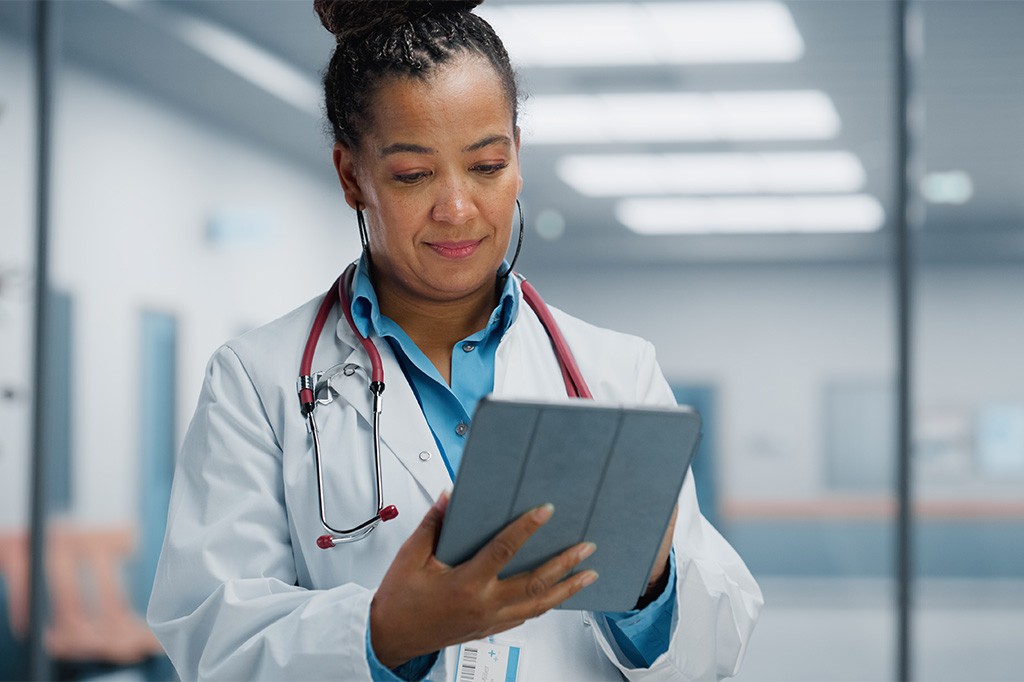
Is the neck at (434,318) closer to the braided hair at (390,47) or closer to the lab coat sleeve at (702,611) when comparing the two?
the braided hair at (390,47)

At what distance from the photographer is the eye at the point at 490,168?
1155mm

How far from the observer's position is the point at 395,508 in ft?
3.65

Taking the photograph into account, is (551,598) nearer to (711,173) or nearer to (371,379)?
(371,379)

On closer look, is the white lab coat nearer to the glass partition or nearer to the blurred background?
the blurred background

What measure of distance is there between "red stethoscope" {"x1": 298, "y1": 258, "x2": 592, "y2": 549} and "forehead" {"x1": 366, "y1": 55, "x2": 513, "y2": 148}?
19 centimetres

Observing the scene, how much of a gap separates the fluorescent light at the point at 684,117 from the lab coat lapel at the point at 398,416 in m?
2.20

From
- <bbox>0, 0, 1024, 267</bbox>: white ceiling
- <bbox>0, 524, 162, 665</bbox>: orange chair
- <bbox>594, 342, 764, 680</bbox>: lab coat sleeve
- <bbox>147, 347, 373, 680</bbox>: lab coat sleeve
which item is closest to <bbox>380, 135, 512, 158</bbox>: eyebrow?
<bbox>147, 347, 373, 680</bbox>: lab coat sleeve

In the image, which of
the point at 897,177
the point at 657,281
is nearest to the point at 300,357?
the point at 657,281

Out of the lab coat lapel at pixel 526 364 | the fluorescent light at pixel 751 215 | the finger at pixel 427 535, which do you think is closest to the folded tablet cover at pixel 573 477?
the finger at pixel 427 535

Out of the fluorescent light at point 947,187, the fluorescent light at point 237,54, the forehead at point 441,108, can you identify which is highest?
the fluorescent light at point 237,54

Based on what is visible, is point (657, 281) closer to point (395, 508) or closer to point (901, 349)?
point (901, 349)

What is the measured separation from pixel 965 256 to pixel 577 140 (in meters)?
1.12

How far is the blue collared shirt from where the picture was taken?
113 cm

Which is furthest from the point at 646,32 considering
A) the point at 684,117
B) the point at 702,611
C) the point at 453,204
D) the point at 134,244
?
the point at 702,611
